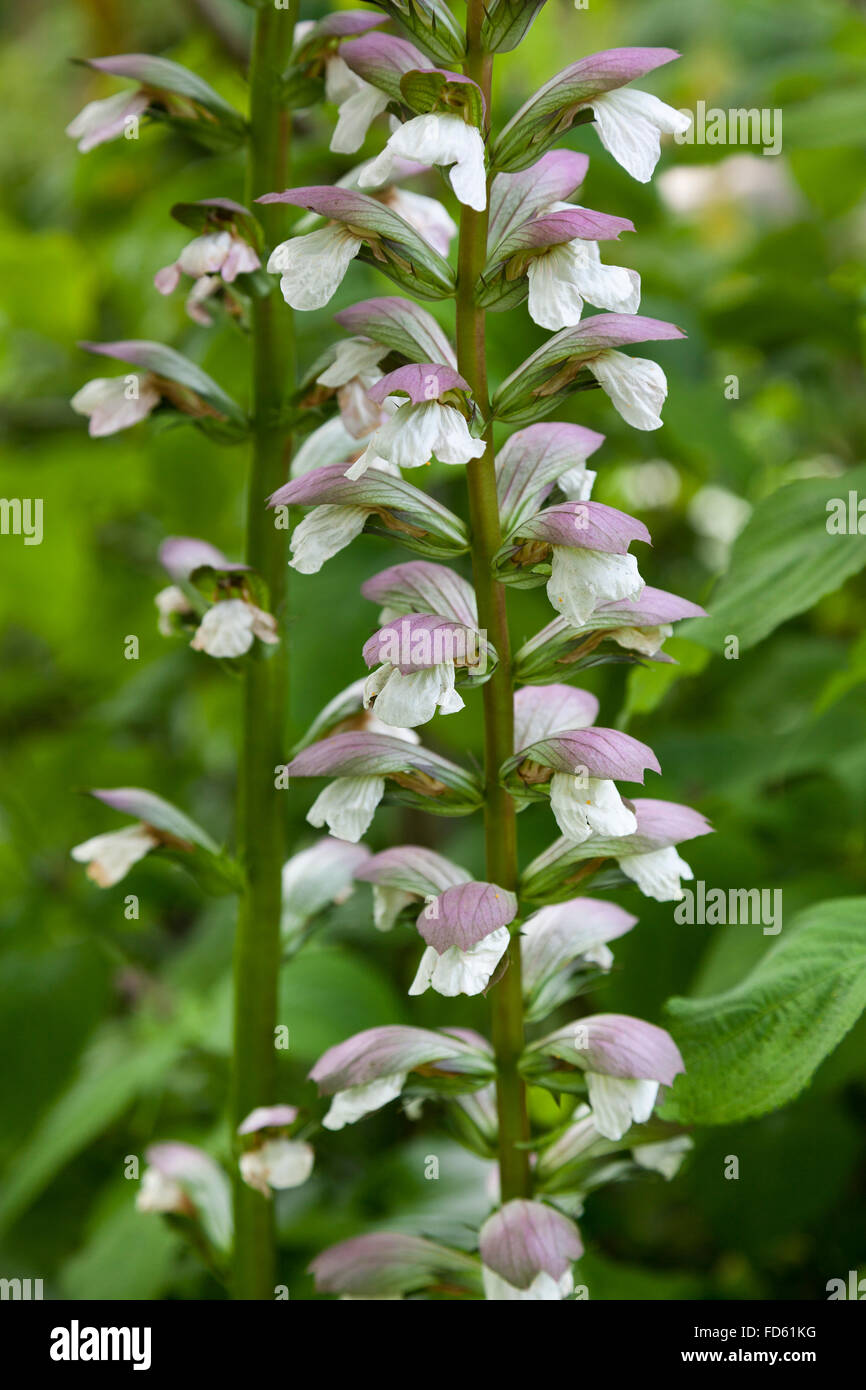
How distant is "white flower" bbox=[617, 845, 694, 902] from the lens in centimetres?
53

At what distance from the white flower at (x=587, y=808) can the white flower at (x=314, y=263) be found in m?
0.21

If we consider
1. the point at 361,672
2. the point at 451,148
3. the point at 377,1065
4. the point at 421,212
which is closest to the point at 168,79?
the point at 421,212

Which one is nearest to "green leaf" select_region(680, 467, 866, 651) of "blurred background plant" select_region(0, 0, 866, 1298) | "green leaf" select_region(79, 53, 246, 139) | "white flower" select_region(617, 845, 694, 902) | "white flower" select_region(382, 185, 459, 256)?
"blurred background plant" select_region(0, 0, 866, 1298)

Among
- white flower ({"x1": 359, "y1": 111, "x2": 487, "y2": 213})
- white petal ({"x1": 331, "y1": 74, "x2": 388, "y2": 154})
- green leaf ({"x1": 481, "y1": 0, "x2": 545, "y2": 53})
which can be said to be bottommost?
white flower ({"x1": 359, "y1": 111, "x2": 487, "y2": 213})

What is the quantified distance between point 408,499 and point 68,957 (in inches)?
22.2

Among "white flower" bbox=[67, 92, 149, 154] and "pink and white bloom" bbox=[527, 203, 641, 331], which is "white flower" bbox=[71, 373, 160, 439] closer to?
"white flower" bbox=[67, 92, 149, 154]

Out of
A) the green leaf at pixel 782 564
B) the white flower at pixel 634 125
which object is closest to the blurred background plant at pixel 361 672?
the green leaf at pixel 782 564

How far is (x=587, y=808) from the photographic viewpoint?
1.60 feet

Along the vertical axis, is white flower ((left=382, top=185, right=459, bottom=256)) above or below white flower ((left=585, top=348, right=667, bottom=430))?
above

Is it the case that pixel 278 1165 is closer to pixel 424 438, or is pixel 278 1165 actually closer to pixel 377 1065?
pixel 377 1065

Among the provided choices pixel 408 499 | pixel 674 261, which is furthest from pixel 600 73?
pixel 674 261

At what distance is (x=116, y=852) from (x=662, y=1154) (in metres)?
0.29

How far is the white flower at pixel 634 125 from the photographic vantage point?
0.48m

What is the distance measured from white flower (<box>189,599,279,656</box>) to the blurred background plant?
17 cm
